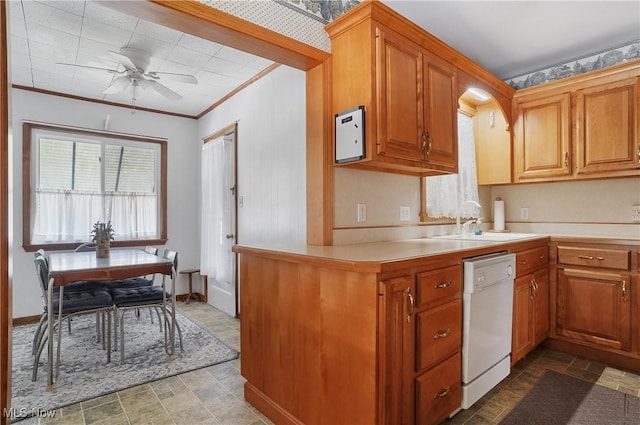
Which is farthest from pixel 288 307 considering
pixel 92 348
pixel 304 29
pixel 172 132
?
pixel 172 132

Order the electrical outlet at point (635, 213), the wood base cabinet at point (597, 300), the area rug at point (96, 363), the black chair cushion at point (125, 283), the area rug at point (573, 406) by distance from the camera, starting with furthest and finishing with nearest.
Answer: the black chair cushion at point (125, 283), the electrical outlet at point (635, 213), the wood base cabinet at point (597, 300), the area rug at point (96, 363), the area rug at point (573, 406)

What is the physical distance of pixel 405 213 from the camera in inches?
108

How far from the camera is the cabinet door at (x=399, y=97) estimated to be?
78.4 inches

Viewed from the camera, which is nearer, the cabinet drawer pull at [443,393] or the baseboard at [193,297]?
the cabinet drawer pull at [443,393]

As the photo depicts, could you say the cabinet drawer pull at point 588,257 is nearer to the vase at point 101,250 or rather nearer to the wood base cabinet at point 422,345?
the wood base cabinet at point 422,345

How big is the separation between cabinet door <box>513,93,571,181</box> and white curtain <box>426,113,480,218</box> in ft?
1.29

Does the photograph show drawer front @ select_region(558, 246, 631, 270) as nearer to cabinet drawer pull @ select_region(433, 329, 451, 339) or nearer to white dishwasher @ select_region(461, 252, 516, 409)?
white dishwasher @ select_region(461, 252, 516, 409)

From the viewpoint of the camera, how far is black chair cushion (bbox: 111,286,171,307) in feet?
9.13

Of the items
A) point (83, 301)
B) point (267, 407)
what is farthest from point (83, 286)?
point (267, 407)

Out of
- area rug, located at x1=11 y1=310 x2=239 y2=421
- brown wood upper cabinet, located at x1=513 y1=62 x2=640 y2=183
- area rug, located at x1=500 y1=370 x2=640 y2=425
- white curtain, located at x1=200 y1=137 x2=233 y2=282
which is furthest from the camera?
white curtain, located at x1=200 y1=137 x2=233 y2=282

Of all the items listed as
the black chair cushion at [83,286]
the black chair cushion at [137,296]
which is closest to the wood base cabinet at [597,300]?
the black chair cushion at [137,296]

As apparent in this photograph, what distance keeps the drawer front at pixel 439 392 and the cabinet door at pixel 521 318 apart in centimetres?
81

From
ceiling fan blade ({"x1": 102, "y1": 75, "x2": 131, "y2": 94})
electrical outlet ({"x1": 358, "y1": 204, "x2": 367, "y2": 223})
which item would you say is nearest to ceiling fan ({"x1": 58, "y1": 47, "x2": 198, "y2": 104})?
ceiling fan blade ({"x1": 102, "y1": 75, "x2": 131, "y2": 94})

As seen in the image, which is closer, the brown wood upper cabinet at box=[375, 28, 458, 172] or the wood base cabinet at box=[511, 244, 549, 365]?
the brown wood upper cabinet at box=[375, 28, 458, 172]
